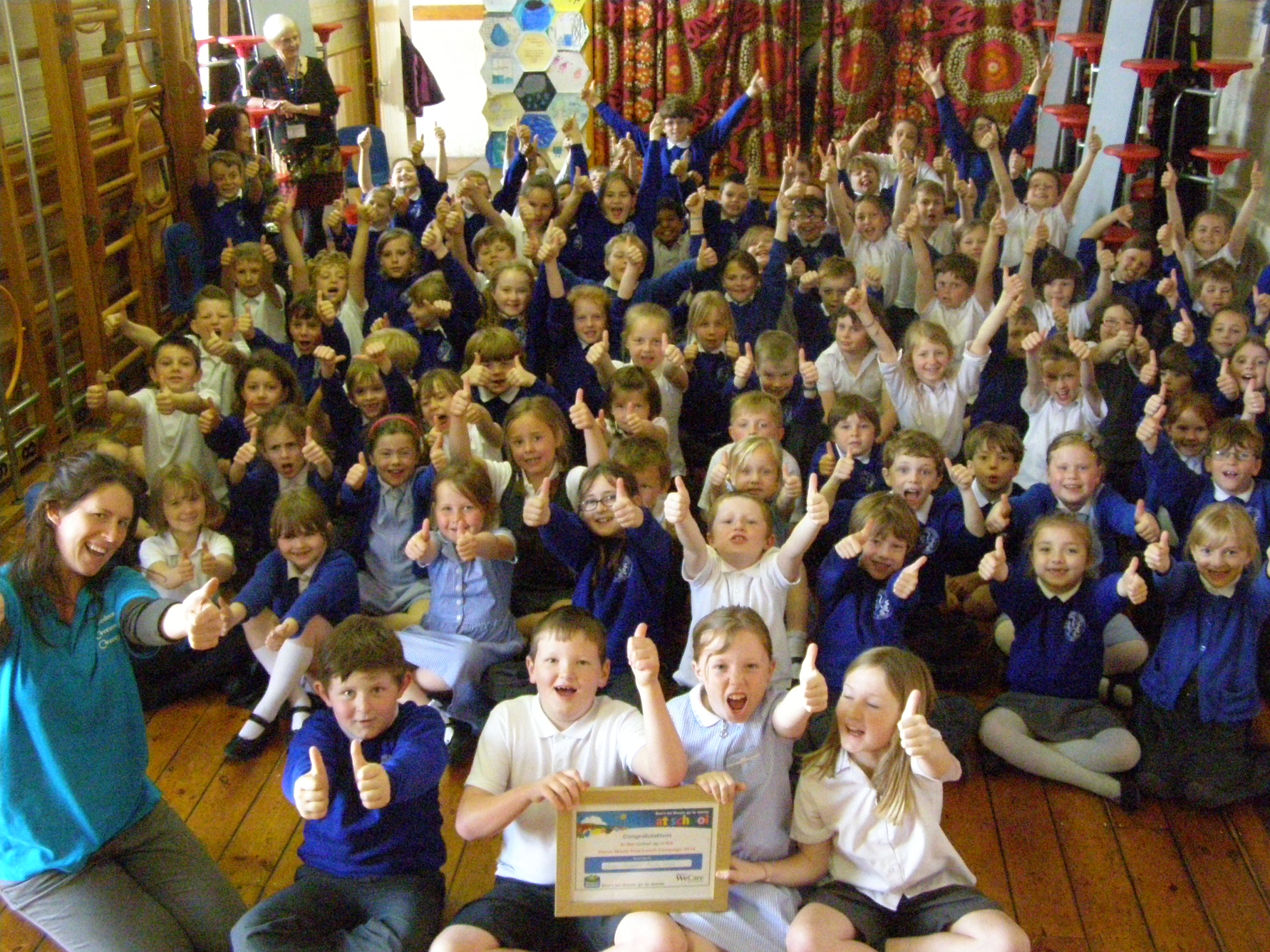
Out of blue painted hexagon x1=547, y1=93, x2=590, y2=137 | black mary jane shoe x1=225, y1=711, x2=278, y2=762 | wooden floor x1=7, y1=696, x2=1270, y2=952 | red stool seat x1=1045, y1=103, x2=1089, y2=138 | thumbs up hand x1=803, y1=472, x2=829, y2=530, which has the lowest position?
wooden floor x1=7, y1=696, x2=1270, y2=952

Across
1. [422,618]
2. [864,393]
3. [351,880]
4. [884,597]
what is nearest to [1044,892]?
[884,597]

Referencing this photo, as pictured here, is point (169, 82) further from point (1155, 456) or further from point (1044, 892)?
point (1044, 892)

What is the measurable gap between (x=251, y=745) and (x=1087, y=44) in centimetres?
491

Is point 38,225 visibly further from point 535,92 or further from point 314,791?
point 535,92

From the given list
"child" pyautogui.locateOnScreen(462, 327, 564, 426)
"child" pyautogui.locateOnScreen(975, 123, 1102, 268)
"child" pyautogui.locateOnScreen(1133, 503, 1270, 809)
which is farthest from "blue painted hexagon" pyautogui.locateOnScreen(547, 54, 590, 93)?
"child" pyautogui.locateOnScreen(1133, 503, 1270, 809)

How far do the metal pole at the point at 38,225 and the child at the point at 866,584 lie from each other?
278 centimetres

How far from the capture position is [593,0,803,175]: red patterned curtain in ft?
27.3

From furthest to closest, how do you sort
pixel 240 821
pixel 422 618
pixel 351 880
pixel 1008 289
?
pixel 1008 289 → pixel 422 618 → pixel 240 821 → pixel 351 880

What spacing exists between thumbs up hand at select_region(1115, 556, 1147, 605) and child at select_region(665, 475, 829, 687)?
67 centimetres

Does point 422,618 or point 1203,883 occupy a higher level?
point 422,618

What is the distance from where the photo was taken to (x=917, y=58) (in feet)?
26.7

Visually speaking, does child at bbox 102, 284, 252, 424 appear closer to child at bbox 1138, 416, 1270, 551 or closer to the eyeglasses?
the eyeglasses

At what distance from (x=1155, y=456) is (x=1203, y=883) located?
1.35 m

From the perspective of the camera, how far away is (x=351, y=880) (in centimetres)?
219
